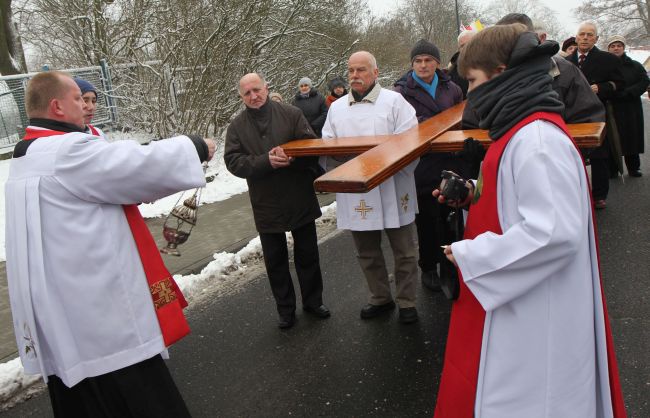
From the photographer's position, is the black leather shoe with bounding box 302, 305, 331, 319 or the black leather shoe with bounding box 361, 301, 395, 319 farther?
the black leather shoe with bounding box 302, 305, 331, 319

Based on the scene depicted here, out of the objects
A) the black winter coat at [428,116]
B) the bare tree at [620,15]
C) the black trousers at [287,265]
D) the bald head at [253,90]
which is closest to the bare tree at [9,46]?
the bald head at [253,90]

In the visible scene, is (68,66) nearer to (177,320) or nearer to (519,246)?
(177,320)

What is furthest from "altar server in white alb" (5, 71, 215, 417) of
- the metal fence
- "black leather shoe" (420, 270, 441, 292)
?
the metal fence

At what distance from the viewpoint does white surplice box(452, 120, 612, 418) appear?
1.76 meters

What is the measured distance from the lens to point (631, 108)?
740 centimetres

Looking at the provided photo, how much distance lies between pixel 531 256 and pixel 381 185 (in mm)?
2358

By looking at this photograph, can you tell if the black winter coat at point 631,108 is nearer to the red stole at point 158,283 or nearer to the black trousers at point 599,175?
the black trousers at point 599,175

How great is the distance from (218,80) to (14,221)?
993 cm

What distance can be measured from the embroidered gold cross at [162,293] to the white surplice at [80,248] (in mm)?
74

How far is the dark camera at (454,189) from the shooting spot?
2340 millimetres

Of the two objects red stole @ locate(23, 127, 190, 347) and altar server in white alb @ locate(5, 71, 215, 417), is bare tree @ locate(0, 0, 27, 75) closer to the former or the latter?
altar server in white alb @ locate(5, 71, 215, 417)

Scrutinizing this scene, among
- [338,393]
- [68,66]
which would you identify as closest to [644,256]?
[338,393]

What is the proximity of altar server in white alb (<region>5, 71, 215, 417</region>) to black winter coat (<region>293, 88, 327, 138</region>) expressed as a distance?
22.1ft

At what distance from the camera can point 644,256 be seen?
5.02 m
